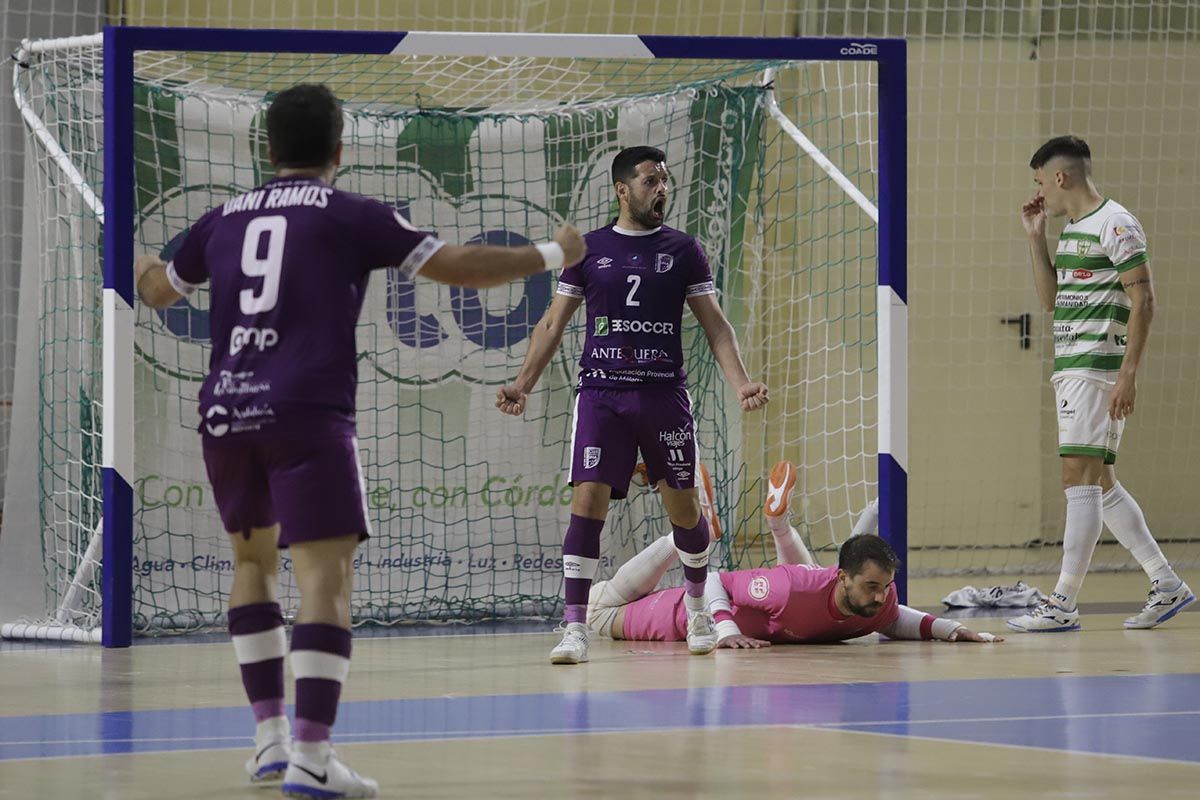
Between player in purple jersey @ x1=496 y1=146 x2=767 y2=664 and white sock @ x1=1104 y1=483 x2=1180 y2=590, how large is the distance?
198cm

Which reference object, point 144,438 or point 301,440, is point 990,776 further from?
point 144,438

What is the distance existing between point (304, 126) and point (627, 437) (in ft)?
9.57

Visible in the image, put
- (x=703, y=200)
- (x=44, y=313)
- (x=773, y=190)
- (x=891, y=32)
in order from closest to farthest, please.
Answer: (x=44, y=313) → (x=703, y=200) → (x=773, y=190) → (x=891, y=32)

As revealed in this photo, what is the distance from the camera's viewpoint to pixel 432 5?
37.7 ft


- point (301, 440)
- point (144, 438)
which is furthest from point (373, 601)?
point (301, 440)

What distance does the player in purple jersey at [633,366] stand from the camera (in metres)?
6.55

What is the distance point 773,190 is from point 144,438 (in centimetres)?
451

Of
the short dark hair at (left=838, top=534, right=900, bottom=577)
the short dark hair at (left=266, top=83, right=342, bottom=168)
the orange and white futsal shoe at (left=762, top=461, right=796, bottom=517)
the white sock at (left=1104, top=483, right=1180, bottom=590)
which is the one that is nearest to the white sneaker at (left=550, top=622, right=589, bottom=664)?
the short dark hair at (left=838, top=534, right=900, bottom=577)

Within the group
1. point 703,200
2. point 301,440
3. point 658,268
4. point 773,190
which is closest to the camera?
point 301,440

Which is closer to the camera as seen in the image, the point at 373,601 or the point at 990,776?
the point at 990,776

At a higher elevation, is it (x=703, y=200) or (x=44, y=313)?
(x=703, y=200)

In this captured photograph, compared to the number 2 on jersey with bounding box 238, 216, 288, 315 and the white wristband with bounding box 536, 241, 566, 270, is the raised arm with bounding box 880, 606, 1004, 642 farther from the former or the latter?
the number 2 on jersey with bounding box 238, 216, 288, 315

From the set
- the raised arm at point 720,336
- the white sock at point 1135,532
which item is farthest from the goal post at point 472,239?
the raised arm at point 720,336

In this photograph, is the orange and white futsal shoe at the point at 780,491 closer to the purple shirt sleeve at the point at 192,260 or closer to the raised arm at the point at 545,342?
the raised arm at the point at 545,342
